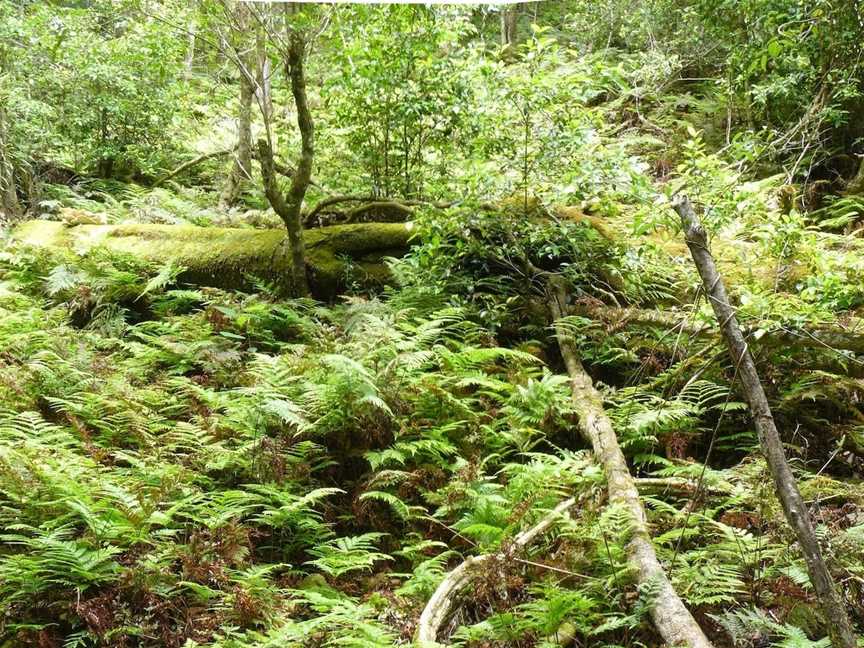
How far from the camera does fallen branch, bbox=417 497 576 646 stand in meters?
2.84

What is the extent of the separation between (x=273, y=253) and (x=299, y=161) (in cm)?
134

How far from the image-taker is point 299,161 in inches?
259

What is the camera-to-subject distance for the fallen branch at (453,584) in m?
2.84

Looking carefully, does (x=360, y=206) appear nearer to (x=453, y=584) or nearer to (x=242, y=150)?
(x=242, y=150)

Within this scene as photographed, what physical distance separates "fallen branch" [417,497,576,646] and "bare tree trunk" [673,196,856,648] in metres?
1.29

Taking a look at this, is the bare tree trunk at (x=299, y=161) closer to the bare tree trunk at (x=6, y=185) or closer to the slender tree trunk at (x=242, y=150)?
the slender tree trunk at (x=242, y=150)

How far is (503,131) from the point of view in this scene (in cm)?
641

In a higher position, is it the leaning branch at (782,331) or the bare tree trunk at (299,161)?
the bare tree trunk at (299,161)

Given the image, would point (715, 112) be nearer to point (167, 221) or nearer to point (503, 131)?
point (503, 131)

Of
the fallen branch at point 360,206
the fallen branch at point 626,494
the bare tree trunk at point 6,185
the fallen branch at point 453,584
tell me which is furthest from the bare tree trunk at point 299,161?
the bare tree trunk at point 6,185

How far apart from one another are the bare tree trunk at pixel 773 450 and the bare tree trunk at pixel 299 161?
447cm

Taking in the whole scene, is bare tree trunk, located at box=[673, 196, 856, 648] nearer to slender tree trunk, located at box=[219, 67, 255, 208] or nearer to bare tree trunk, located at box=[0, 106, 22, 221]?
slender tree trunk, located at box=[219, 67, 255, 208]

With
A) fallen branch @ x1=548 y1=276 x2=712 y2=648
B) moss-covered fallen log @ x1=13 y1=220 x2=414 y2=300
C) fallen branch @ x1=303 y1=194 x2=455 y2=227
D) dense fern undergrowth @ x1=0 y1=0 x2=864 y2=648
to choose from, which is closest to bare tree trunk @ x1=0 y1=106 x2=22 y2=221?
dense fern undergrowth @ x1=0 y1=0 x2=864 y2=648

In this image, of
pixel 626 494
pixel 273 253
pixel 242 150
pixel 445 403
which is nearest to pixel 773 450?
pixel 626 494
